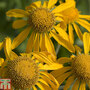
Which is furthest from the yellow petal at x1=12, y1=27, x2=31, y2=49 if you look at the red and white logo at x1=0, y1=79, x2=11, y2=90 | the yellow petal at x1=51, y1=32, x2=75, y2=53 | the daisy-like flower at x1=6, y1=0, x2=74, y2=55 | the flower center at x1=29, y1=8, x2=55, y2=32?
the red and white logo at x1=0, y1=79, x2=11, y2=90

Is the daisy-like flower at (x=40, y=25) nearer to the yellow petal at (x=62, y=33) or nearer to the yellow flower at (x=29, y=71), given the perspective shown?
the yellow petal at (x=62, y=33)

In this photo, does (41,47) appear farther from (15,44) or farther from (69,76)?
(69,76)

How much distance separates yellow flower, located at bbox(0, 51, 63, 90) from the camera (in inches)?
59.6

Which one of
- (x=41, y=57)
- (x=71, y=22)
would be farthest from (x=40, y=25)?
(x=71, y=22)

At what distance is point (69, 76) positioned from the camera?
6.15 feet

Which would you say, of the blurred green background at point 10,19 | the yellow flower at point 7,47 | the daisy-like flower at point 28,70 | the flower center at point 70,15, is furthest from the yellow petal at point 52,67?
the flower center at point 70,15

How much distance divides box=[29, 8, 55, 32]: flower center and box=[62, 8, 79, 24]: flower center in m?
0.22

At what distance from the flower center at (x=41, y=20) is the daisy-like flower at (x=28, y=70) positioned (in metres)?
0.25

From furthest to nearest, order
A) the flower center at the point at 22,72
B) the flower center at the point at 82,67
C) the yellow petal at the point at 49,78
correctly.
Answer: the flower center at the point at 82,67
the yellow petal at the point at 49,78
the flower center at the point at 22,72

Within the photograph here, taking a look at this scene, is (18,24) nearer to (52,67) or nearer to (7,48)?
(7,48)

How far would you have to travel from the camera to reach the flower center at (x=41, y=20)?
5.93 feet

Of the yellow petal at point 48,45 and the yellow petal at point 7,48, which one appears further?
the yellow petal at point 48,45

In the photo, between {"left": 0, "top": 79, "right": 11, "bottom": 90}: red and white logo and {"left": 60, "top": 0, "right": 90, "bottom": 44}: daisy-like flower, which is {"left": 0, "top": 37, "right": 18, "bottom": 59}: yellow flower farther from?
{"left": 60, "top": 0, "right": 90, "bottom": 44}: daisy-like flower

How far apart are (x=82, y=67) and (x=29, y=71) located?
0.45 meters
